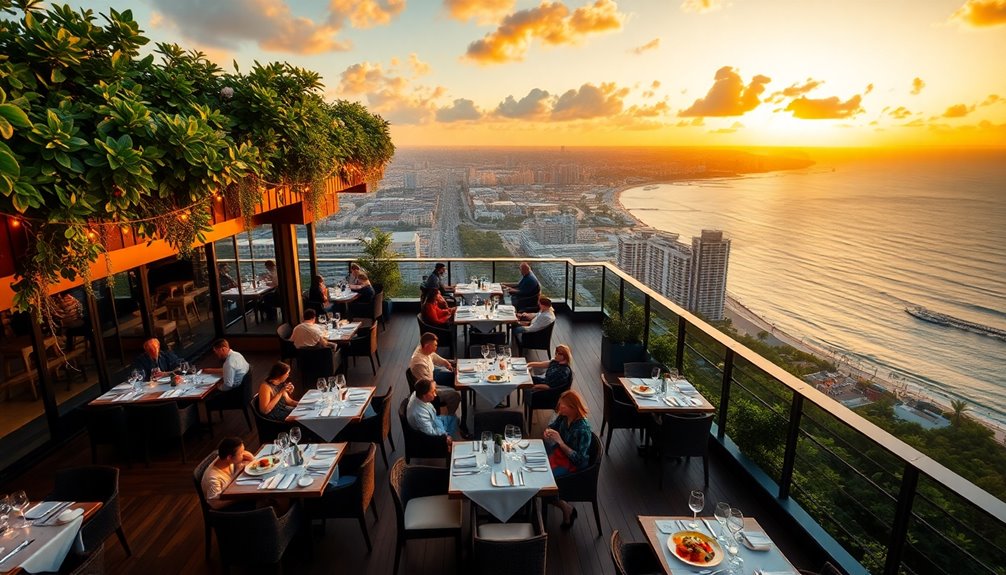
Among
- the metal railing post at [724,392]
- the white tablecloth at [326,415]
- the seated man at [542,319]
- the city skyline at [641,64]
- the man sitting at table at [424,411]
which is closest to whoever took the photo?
the man sitting at table at [424,411]

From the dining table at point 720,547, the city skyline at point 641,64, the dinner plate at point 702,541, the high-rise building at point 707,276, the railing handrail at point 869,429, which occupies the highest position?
the city skyline at point 641,64

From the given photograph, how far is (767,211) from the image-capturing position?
44.5 metres

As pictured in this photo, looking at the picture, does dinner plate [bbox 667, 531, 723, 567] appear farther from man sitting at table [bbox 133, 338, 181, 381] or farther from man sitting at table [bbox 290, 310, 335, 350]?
man sitting at table [bbox 133, 338, 181, 381]

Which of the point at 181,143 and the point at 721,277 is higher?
the point at 181,143

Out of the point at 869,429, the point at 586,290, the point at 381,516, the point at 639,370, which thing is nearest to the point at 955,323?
the point at 586,290

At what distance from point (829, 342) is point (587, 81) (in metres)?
21.0

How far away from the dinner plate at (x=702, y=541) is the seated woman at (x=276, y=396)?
4.11 meters

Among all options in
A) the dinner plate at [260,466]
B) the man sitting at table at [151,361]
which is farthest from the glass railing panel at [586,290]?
the dinner plate at [260,466]

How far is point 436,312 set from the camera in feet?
28.3

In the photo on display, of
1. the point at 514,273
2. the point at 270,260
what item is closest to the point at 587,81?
the point at 514,273

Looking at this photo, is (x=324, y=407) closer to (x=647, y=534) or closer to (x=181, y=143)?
(x=181, y=143)

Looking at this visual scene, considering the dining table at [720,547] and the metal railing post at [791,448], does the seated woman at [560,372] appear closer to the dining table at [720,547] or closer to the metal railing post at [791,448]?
the metal railing post at [791,448]

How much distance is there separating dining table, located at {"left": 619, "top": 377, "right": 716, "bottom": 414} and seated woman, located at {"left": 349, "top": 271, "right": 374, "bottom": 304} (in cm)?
637

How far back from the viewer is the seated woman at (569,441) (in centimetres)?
453
